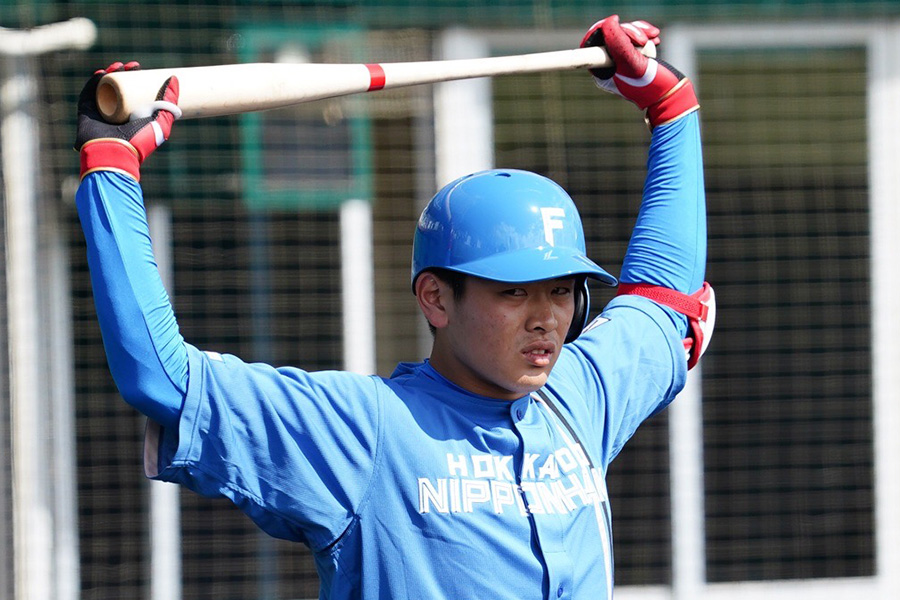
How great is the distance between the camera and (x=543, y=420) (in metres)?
1.88

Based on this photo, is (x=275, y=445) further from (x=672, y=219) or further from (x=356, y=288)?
(x=356, y=288)

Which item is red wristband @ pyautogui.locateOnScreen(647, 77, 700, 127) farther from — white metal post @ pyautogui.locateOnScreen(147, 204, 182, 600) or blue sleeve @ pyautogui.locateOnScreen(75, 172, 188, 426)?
white metal post @ pyautogui.locateOnScreen(147, 204, 182, 600)

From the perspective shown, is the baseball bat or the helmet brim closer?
the baseball bat

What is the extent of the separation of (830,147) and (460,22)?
147 cm

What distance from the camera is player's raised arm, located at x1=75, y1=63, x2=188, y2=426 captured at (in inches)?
59.6

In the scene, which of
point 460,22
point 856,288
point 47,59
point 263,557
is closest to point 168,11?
point 47,59

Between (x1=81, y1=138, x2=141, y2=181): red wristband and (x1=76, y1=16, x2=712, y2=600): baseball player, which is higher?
(x1=81, y1=138, x2=141, y2=181): red wristband

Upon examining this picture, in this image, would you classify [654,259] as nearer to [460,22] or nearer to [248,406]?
→ [248,406]

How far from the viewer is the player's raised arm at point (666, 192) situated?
215cm

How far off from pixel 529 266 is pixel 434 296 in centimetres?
18

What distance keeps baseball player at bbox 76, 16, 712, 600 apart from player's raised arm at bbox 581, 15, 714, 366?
0.23 metres

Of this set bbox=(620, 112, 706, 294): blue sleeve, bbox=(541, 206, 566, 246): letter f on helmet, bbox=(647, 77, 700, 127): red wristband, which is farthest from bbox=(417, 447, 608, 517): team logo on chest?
bbox=(647, 77, 700, 127): red wristband

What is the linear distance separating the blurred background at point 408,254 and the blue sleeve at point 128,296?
258 cm

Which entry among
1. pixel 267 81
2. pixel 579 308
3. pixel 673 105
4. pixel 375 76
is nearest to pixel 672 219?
pixel 673 105
